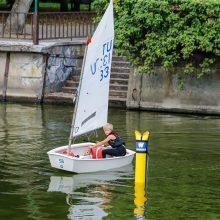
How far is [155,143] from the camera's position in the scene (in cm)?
2494

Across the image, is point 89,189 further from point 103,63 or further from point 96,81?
point 103,63

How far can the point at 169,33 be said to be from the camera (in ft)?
98.3

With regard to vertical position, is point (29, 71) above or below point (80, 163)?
above

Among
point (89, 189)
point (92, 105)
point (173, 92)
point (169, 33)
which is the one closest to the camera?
point (89, 189)

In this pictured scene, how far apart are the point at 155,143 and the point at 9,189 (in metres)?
6.41

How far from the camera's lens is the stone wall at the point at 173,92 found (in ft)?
100.0

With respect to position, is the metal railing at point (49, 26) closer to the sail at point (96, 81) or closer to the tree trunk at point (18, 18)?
the tree trunk at point (18, 18)

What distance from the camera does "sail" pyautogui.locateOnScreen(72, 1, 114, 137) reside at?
2114 cm

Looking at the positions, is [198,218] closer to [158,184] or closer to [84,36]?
[158,184]

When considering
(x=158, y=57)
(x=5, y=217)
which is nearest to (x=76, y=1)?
(x=158, y=57)

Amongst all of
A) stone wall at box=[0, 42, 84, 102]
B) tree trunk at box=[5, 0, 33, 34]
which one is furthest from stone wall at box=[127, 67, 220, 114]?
tree trunk at box=[5, 0, 33, 34]

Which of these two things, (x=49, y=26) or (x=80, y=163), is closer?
(x=80, y=163)

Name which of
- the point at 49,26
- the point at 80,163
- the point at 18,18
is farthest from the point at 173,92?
the point at 80,163

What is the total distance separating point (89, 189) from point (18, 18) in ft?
51.0
